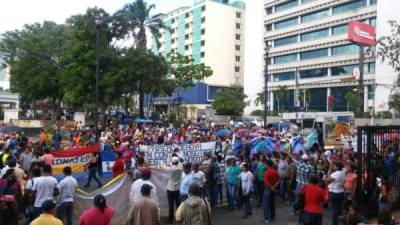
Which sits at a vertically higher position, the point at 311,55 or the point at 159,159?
the point at 311,55

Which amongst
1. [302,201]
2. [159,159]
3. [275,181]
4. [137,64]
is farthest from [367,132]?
[137,64]

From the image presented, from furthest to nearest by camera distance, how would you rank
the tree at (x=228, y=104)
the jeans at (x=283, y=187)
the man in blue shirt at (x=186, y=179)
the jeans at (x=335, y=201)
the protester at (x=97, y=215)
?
the tree at (x=228, y=104) < the jeans at (x=283, y=187) < the man in blue shirt at (x=186, y=179) < the jeans at (x=335, y=201) < the protester at (x=97, y=215)

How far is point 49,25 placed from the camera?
53.3 meters

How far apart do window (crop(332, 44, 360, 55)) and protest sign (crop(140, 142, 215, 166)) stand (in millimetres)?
64071

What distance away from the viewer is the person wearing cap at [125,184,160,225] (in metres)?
8.01

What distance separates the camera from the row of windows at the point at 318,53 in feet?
251

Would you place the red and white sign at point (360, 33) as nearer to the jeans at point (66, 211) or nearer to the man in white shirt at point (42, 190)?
the jeans at point (66, 211)

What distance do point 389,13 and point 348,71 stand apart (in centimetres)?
1122

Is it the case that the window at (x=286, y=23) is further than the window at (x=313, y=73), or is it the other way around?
the window at (x=286, y=23)

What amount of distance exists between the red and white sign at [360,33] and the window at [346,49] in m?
9.59

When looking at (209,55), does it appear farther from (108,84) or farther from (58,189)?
(58,189)

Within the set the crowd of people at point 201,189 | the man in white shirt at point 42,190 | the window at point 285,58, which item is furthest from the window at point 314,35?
the man in white shirt at point 42,190

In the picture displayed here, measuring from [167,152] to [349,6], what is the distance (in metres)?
68.3

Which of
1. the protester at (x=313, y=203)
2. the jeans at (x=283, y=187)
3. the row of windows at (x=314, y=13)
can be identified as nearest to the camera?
the protester at (x=313, y=203)
